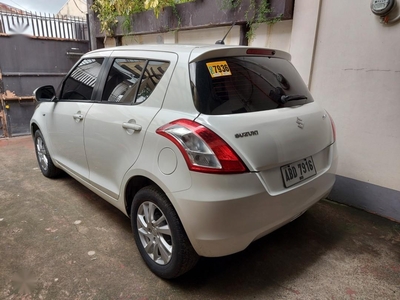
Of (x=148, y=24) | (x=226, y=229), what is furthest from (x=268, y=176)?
(x=148, y=24)

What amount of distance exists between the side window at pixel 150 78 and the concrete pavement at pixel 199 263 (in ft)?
4.31

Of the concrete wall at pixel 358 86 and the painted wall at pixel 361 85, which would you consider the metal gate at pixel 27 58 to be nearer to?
the concrete wall at pixel 358 86

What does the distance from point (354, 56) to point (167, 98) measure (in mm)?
2213

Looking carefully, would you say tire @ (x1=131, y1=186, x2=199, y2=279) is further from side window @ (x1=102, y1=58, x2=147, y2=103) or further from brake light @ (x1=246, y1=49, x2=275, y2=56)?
brake light @ (x1=246, y1=49, x2=275, y2=56)

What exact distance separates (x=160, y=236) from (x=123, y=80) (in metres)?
1.33

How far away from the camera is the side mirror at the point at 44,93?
11.2 feet

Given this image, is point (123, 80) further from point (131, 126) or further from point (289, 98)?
point (289, 98)

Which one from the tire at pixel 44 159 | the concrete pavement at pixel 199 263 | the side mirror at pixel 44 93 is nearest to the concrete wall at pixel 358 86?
the concrete pavement at pixel 199 263

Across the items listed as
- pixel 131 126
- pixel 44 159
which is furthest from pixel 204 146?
pixel 44 159

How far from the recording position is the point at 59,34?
252 inches

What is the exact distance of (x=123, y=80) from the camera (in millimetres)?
2428

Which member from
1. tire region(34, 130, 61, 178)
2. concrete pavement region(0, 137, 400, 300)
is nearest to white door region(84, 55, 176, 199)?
concrete pavement region(0, 137, 400, 300)

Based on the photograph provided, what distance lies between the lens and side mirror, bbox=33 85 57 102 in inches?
134

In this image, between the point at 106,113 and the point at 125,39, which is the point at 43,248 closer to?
the point at 106,113
